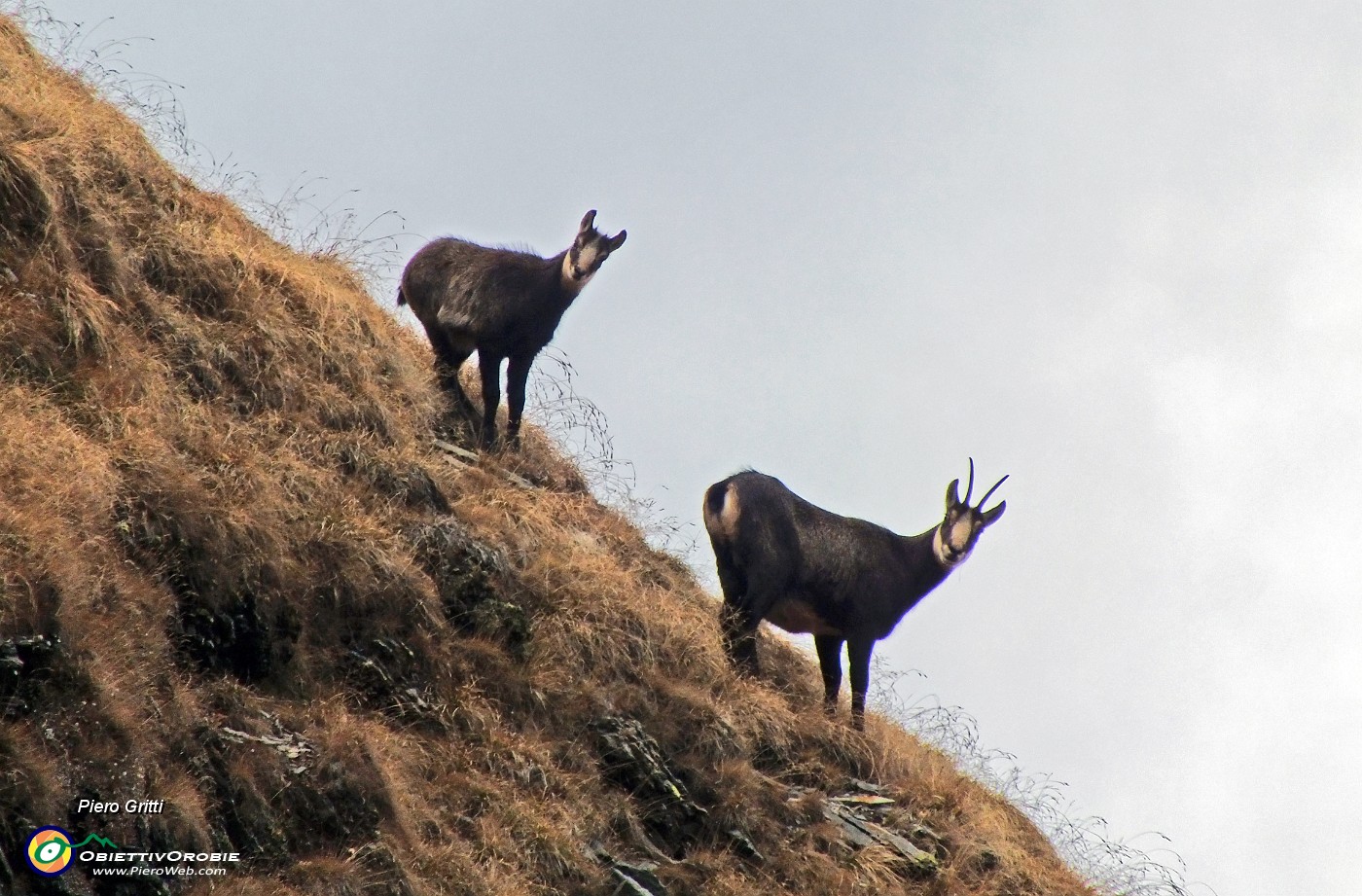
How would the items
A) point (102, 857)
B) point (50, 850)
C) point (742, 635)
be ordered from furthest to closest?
point (742, 635) → point (102, 857) → point (50, 850)

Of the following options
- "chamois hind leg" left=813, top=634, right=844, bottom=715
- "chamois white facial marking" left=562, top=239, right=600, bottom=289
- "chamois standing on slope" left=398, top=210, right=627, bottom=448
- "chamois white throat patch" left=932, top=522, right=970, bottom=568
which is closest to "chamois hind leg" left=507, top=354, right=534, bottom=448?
"chamois standing on slope" left=398, top=210, right=627, bottom=448

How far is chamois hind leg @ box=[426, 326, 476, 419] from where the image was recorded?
12.5m

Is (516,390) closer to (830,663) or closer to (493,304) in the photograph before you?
(493,304)

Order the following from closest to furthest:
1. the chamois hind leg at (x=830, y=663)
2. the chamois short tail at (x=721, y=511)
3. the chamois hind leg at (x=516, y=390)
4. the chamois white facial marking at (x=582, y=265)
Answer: the chamois short tail at (x=721, y=511) < the chamois hind leg at (x=830, y=663) < the chamois hind leg at (x=516, y=390) < the chamois white facial marking at (x=582, y=265)

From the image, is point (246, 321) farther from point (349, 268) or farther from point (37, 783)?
point (37, 783)

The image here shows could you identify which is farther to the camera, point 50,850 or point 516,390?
point 516,390

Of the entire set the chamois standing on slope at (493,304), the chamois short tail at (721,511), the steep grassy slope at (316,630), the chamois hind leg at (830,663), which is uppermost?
the chamois standing on slope at (493,304)

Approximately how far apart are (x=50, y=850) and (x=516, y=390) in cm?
694

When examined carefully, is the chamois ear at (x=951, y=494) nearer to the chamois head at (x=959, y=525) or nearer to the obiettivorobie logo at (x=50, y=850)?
the chamois head at (x=959, y=525)

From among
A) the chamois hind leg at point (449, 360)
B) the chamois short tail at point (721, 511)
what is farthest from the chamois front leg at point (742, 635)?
the chamois hind leg at point (449, 360)

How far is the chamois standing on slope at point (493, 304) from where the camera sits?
12.2 meters

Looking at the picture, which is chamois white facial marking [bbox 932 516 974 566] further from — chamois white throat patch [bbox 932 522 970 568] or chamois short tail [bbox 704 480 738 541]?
chamois short tail [bbox 704 480 738 541]

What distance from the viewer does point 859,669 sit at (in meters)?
11.6


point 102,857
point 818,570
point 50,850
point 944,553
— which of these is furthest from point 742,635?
point 50,850
